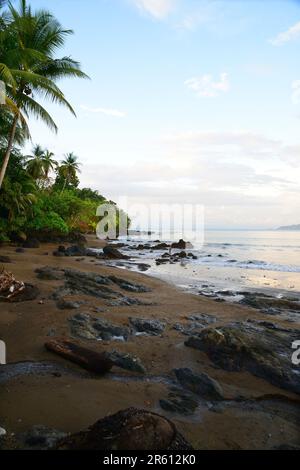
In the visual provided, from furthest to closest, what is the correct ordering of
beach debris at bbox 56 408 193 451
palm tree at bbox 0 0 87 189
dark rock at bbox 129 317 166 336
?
palm tree at bbox 0 0 87 189 → dark rock at bbox 129 317 166 336 → beach debris at bbox 56 408 193 451

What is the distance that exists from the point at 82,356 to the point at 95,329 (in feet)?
5.21

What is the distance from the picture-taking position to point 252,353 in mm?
5535

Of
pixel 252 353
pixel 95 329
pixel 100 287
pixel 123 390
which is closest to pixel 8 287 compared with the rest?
pixel 100 287

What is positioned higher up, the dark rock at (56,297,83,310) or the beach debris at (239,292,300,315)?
the dark rock at (56,297,83,310)

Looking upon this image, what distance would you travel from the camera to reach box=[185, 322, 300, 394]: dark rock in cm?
508

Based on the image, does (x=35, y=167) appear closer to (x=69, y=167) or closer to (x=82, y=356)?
(x=69, y=167)

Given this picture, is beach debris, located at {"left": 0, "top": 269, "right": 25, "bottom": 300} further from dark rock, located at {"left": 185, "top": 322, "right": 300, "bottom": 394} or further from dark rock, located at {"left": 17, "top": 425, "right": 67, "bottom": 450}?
dark rock, located at {"left": 17, "top": 425, "right": 67, "bottom": 450}

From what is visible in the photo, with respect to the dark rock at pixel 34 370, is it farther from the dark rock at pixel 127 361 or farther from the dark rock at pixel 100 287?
the dark rock at pixel 100 287

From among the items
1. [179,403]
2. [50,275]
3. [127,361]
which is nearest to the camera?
[179,403]

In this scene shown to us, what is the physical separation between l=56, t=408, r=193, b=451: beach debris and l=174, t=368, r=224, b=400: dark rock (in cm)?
139

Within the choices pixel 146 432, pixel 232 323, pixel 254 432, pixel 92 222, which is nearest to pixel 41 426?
pixel 146 432

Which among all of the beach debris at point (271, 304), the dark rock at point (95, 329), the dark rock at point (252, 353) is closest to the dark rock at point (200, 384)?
the dark rock at point (252, 353)

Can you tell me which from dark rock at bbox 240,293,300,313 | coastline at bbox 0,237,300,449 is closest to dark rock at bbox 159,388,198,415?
coastline at bbox 0,237,300,449

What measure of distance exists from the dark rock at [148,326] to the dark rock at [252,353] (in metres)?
0.99
